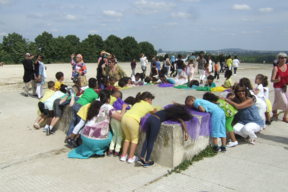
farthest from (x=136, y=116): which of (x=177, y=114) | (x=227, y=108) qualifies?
(x=227, y=108)

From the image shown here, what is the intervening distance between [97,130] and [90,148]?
371 millimetres

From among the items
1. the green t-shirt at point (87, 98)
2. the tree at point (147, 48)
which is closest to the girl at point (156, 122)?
the green t-shirt at point (87, 98)

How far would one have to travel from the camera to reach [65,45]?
67.6 metres

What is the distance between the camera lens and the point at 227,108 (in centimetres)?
509

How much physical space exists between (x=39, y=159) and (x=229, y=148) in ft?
12.2

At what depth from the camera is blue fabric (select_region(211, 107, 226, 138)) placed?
15.9 ft

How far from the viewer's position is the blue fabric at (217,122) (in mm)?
4844

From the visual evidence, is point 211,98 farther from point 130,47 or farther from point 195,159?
point 130,47

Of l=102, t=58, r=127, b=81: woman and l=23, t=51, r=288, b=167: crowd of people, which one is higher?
l=102, t=58, r=127, b=81: woman

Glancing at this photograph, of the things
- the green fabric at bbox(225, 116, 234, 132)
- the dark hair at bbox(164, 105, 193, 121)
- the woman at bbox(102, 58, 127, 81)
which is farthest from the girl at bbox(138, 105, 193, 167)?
the woman at bbox(102, 58, 127, 81)

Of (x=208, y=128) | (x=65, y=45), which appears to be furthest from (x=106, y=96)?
(x=65, y=45)

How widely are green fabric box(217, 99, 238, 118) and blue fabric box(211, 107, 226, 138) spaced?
0.20m

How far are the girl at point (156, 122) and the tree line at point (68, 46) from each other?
179 ft

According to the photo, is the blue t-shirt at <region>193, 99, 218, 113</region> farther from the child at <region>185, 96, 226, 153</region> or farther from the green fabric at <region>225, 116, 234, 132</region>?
the green fabric at <region>225, 116, 234, 132</region>
